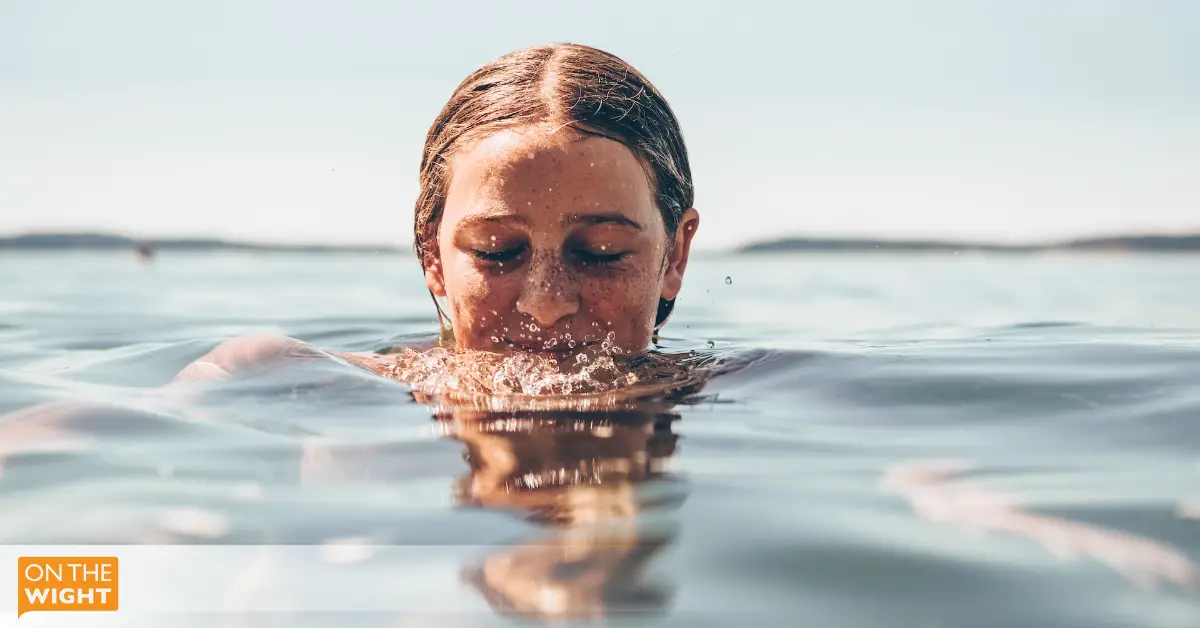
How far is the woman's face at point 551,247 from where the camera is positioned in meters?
3.61

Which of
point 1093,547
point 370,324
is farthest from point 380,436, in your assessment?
point 370,324

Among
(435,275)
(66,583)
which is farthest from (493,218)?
(66,583)

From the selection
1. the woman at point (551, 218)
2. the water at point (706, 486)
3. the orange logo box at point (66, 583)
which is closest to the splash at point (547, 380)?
the woman at point (551, 218)

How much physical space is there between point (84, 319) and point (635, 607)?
7.45 metres

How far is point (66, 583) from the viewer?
1.88 metres

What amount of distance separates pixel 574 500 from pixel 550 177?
1.74 metres

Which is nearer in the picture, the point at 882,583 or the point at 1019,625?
the point at 1019,625

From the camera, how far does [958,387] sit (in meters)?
3.72

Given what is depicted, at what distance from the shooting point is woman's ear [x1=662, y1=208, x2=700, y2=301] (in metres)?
4.34

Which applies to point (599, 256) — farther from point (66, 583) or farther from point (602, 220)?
point (66, 583)

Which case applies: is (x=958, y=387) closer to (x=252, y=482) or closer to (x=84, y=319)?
(x=252, y=482)

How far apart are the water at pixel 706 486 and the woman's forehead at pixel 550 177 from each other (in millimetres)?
760

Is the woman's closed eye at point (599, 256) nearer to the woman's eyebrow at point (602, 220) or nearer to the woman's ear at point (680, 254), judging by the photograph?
the woman's eyebrow at point (602, 220)

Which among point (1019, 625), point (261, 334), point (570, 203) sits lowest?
point (1019, 625)
